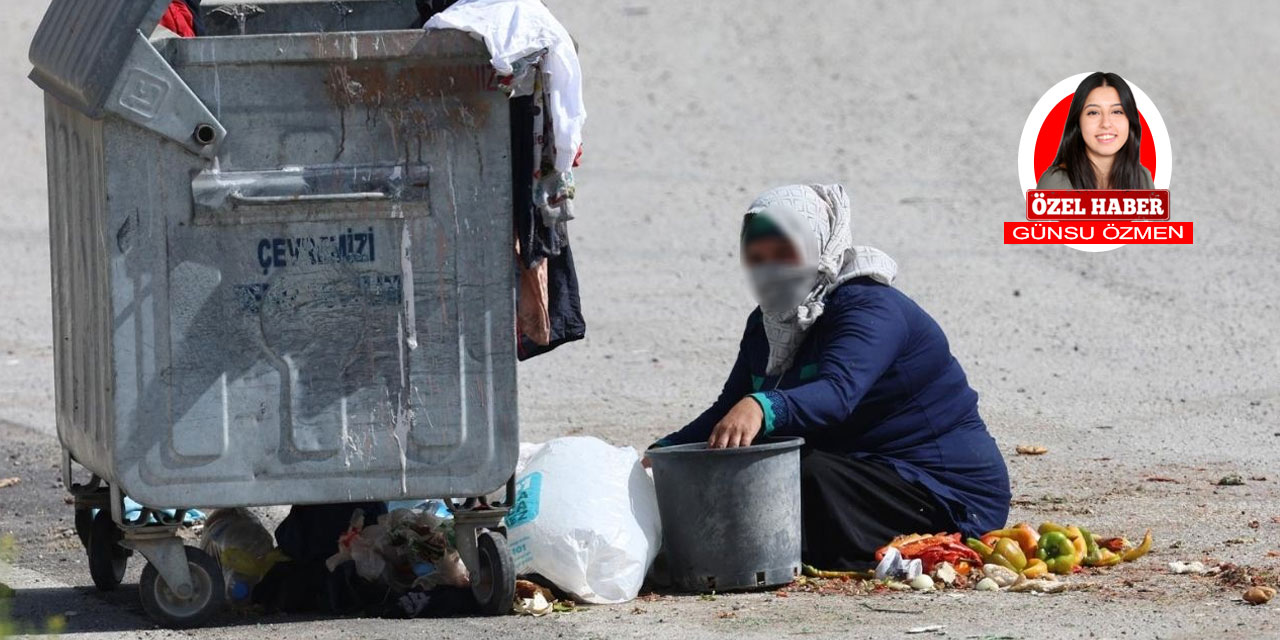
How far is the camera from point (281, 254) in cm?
459

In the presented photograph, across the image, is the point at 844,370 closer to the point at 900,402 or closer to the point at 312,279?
the point at 900,402

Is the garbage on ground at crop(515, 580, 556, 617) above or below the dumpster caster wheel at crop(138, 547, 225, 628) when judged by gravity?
below

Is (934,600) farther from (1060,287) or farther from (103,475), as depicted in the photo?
(1060,287)

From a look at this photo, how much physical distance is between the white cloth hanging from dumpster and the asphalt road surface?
1252 millimetres

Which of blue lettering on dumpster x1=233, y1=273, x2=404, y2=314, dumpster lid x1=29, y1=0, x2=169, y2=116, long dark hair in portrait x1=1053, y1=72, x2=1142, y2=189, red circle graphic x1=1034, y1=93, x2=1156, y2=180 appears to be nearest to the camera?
dumpster lid x1=29, y1=0, x2=169, y2=116

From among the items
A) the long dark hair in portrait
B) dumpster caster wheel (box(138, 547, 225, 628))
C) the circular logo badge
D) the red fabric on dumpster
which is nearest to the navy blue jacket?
dumpster caster wheel (box(138, 547, 225, 628))

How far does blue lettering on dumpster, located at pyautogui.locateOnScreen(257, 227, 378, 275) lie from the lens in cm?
458

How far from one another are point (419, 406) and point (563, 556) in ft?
1.87

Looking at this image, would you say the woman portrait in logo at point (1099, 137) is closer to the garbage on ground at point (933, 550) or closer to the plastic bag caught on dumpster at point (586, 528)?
the garbage on ground at point (933, 550)

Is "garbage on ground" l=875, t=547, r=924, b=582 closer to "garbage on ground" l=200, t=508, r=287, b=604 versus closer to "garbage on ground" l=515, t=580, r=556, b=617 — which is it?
"garbage on ground" l=515, t=580, r=556, b=617

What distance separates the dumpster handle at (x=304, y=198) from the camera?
4520mm

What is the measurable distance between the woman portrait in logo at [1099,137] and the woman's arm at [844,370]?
3.89m

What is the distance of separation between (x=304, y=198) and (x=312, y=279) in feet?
0.68

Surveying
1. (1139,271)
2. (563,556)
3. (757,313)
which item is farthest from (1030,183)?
(563,556)
